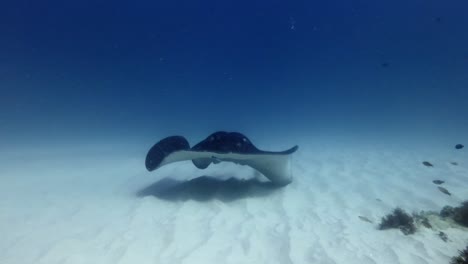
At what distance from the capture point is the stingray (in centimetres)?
491

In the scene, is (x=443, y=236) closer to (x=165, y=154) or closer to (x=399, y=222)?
(x=399, y=222)

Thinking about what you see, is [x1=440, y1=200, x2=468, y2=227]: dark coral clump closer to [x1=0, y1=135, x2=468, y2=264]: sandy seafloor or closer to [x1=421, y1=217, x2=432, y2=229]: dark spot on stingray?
[x1=0, y1=135, x2=468, y2=264]: sandy seafloor

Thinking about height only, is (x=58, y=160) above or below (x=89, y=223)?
above

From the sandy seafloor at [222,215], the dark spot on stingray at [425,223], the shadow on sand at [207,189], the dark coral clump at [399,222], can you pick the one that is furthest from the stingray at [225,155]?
the dark spot on stingray at [425,223]

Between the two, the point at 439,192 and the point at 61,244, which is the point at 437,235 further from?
the point at 61,244

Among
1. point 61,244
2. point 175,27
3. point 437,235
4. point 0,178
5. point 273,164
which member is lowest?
point 437,235

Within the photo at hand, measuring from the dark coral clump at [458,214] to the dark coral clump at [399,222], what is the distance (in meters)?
0.81

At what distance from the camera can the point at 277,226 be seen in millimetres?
4441

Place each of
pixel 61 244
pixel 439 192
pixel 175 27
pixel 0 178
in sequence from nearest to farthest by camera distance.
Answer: pixel 61 244, pixel 439 192, pixel 0 178, pixel 175 27

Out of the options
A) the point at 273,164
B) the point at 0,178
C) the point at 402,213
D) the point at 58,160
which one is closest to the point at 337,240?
the point at 402,213

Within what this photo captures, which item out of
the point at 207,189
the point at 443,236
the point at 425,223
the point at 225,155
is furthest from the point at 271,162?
the point at 443,236

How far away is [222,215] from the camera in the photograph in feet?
15.9

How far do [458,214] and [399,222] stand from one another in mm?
1078

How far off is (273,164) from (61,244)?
142 inches
